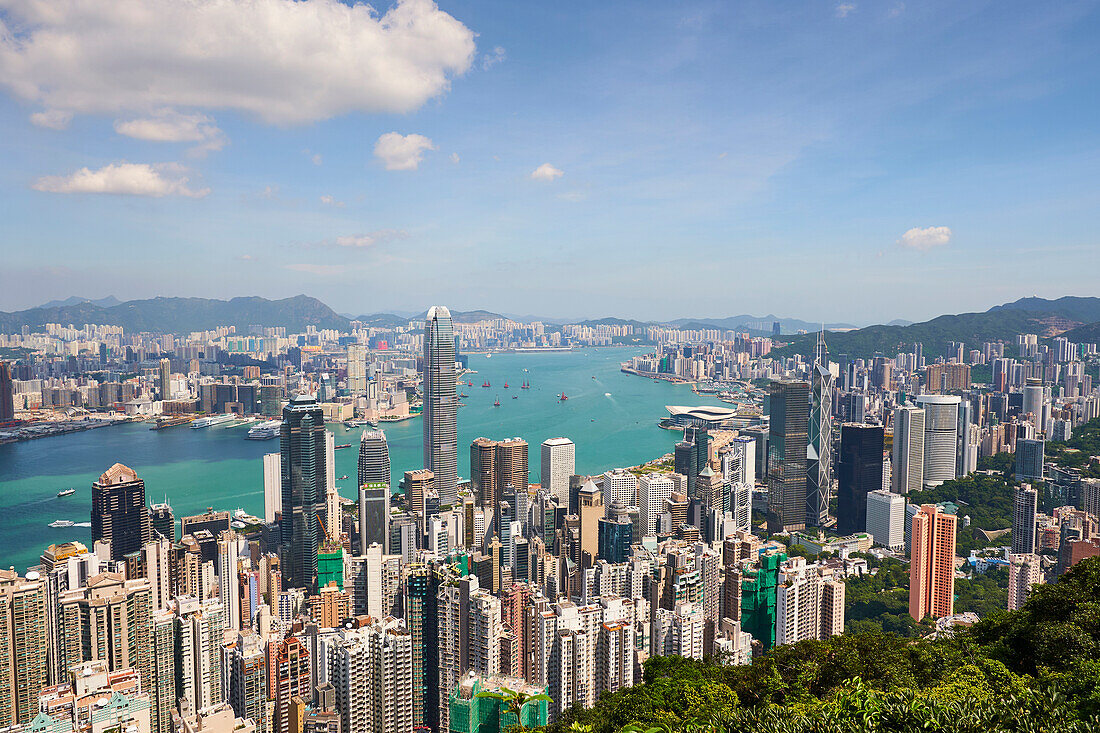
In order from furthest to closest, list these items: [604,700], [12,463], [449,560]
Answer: [12,463] < [449,560] < [604,700]

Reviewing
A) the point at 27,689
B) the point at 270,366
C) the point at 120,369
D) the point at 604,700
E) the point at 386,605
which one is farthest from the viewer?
the point at 270,366

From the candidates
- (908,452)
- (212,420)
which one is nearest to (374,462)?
(212,420)

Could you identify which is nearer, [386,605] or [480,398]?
[386,605]

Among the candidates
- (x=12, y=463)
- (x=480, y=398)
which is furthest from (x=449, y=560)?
(x=480, y=398)

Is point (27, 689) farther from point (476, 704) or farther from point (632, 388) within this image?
point (632, 388)

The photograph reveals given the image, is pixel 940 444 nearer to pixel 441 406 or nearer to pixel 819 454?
pixel 819 454

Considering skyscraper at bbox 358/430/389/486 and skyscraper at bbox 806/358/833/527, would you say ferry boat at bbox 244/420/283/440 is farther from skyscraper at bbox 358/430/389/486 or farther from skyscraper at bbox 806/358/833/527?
skyscraper at bbox 806/358/833/527

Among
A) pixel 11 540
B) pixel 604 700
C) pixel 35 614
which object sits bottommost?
pixel 11 540
